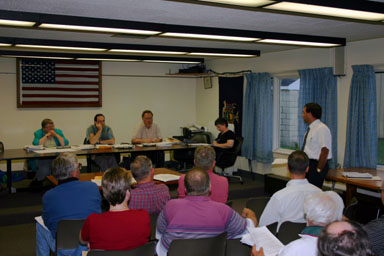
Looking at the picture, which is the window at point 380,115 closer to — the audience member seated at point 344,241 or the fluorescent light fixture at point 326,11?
the fluorescent light fixture at point 326,11

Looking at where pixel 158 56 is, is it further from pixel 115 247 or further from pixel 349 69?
pixel 115 247

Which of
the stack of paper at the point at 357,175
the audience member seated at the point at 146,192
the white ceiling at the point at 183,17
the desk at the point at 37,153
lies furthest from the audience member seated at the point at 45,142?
the stack of paper at the point at 357,175

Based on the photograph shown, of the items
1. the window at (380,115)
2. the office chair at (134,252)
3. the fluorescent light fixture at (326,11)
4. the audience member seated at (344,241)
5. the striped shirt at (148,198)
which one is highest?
the fluorescent light fixture at (326,11)

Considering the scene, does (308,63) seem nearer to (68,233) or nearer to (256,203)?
(256,203)

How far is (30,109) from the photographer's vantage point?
348 inches

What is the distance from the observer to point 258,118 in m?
8.43

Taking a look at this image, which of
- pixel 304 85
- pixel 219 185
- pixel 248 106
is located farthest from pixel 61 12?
pixel 248 106

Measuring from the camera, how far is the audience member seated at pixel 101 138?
7.32m

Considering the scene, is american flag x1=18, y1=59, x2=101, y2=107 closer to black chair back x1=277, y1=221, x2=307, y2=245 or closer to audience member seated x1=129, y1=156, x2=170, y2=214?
audience member seated x1=129, y1=156, x2=170, y2=214

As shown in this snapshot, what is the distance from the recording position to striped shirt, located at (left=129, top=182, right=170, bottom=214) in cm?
333

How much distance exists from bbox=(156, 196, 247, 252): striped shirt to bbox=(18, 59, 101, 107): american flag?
687 cm

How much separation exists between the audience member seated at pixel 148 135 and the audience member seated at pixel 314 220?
18.2 ft

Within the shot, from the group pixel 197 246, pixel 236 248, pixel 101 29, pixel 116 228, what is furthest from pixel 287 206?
pixel 101 29

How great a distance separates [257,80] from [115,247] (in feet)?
21.1
